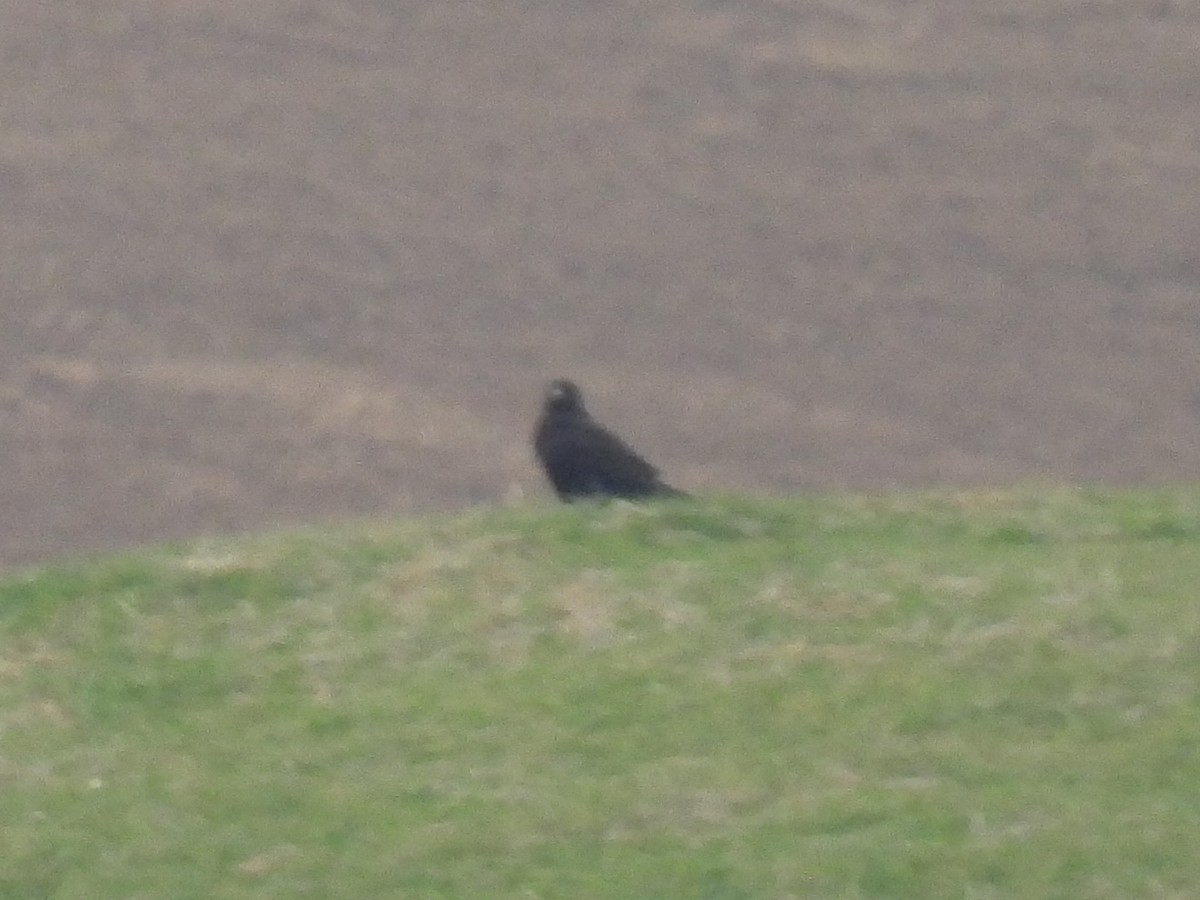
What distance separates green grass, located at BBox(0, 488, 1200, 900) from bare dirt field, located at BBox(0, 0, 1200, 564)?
392 centimetres

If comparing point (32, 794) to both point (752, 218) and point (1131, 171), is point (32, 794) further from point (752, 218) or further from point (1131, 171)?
point (1131, 171)

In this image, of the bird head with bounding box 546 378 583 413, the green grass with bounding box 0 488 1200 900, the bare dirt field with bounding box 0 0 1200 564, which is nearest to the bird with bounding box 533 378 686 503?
the bird head with bounding box 546 378 583 413

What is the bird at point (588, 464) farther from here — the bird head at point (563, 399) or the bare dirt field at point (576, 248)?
the bare dirt field at point (576, 248)

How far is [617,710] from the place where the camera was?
6.23 m

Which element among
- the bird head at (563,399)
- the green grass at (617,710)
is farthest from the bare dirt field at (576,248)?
the green grass at (617,710)

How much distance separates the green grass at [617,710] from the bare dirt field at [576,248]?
3.92 metres

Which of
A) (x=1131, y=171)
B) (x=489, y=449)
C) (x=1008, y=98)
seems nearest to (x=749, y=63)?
(x=1008, y=98)

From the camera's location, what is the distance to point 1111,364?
14.9m

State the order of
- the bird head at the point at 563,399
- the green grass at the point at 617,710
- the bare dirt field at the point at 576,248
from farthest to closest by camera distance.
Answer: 1. the bare dirt field at the point at 576,248
2. the bird head at the point at 563,399
3. the green grass at the point at 617,710

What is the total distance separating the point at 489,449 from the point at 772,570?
6336 mm

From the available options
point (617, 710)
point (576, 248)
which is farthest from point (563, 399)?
point (576, 248)

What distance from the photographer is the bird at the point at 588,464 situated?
856 cm

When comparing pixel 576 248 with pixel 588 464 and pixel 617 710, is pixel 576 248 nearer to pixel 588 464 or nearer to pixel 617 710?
pixel 588 464

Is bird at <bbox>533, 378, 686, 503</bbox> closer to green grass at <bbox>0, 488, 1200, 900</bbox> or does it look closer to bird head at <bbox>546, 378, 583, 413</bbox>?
bird head at <bbox>546, 378, 583, 413</bbox>
